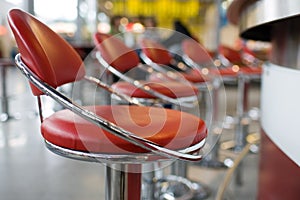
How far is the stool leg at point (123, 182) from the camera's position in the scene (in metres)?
0.96

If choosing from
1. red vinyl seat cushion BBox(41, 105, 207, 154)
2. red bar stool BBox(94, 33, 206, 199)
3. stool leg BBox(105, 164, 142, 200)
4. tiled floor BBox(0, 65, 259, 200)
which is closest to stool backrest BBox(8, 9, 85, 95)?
red vinyl seat cushion BBox(41, 105, 207, 154)

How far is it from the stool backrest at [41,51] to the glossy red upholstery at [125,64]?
0.55 m

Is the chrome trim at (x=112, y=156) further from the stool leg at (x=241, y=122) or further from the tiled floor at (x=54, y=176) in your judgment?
the stool leg at (x=241, y=122)

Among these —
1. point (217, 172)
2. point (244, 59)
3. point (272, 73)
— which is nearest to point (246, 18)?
point (272, 73)

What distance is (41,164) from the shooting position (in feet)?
7.92

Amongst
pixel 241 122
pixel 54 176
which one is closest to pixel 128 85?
pixel 54 176

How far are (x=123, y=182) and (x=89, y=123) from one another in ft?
0.72

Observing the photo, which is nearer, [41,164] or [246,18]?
[246,18]

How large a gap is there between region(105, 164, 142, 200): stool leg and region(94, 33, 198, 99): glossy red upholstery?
698 mm

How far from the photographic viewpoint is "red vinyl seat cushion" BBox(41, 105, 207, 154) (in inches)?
30.9

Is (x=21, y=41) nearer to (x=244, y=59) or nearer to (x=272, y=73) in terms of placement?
(x=272, y=73)

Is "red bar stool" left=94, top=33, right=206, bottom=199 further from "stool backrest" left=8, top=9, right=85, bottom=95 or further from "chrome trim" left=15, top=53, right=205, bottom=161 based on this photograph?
"chrome trim" left=15, top=53, right=205, bottom=161

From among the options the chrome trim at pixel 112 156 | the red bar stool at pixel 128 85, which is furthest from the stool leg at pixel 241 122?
the chrome trim at pixel 112 156

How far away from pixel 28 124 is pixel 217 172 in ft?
7.78
